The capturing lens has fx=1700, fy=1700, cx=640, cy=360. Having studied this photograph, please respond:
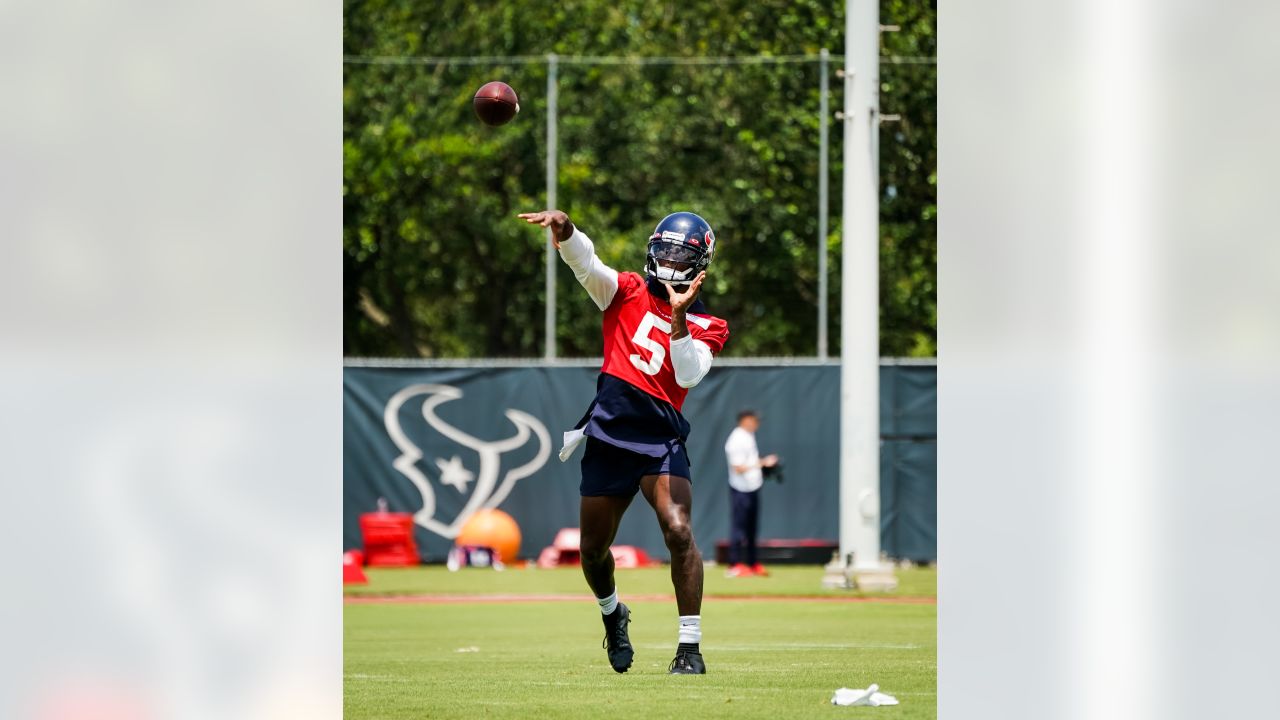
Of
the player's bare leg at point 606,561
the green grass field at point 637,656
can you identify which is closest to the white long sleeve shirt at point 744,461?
the green grass field at point 637,656

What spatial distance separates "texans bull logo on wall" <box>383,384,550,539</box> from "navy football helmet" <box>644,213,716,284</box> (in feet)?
50.0

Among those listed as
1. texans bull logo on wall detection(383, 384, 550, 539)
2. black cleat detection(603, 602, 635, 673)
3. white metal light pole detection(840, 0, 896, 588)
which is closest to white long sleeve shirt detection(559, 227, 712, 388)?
black cleat detection(603, 602, 635, 673)

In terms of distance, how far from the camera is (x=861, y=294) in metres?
18.1

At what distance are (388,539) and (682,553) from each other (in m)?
15.4

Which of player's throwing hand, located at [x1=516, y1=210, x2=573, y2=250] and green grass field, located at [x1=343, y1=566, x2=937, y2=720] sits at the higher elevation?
player's throwing hand, located at [x1=516, y1=210, x2=573, y2=250]

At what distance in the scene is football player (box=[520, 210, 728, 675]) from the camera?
314 inches
